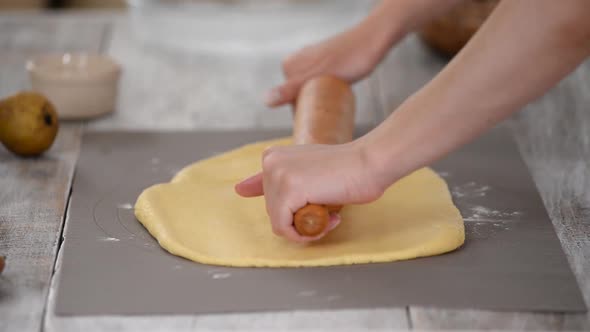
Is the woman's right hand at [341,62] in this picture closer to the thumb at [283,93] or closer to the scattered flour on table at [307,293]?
the thumb at [283,93]

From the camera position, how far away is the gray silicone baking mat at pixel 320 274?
117cm

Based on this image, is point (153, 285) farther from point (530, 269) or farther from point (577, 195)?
point (577, 195)

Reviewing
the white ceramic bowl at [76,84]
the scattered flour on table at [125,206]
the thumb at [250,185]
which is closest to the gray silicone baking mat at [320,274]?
the scattered flour on table at [125,206]

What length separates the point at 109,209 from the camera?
148cm

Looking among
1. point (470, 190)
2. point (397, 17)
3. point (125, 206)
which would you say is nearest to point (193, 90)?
point (397, 17)

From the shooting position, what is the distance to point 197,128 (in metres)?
1.91

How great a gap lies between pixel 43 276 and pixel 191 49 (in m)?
1.23

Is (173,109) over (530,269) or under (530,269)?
under

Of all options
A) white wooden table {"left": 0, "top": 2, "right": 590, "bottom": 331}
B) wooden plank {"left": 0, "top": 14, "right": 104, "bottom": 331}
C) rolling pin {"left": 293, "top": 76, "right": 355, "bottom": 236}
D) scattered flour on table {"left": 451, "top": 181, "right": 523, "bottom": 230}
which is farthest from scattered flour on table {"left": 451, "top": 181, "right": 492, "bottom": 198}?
wooden plank {"left": 0, "top": 14, "right": 104, "bottom": 331}

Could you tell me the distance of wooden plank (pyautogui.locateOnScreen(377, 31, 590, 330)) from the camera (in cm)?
115

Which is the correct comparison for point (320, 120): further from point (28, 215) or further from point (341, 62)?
point (28, 215)

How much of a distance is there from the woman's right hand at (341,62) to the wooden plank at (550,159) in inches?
7.5

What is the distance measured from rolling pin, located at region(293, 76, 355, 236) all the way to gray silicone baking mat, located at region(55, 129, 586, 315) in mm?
74

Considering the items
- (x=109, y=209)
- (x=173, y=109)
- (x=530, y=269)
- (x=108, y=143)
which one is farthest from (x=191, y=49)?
(x=530, y=269)
